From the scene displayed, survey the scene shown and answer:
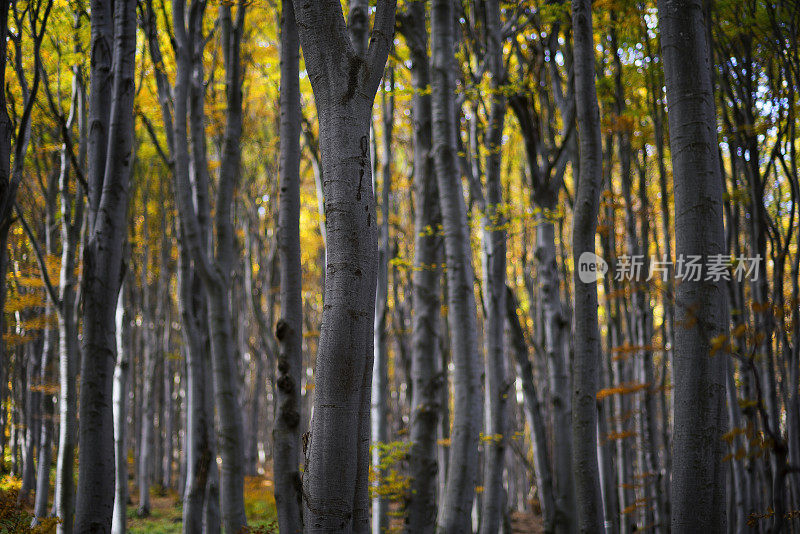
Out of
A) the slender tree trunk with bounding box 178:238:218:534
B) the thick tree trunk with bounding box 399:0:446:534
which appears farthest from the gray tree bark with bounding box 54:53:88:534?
the thick tree trunk with bounding box 399:0:446:534

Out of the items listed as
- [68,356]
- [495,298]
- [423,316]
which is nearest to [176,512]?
[68,356]

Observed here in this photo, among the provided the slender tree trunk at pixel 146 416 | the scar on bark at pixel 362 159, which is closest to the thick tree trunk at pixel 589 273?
the scar on bark at pixel 362 159

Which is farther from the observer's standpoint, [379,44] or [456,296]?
[456,296]

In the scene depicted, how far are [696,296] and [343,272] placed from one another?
1695 millimetres

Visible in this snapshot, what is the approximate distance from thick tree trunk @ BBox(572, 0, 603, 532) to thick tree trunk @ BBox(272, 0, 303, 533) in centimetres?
190

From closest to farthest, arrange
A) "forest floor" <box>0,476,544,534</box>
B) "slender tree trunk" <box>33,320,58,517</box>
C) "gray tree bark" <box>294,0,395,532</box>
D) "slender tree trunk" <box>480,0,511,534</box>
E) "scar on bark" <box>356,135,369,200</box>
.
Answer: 1. "gray tree bark" <box>294,0,395,532</box>
2. "scar on bark" <box>356,135,369,200</box>
3. "slender tree trunk" <box>480,0,511,534</box>
4. "slender tree trunk" <box>33,320,58,517</box>
5. "forest floor" <box>0,476,544,534</box>

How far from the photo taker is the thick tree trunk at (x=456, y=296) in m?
5.04

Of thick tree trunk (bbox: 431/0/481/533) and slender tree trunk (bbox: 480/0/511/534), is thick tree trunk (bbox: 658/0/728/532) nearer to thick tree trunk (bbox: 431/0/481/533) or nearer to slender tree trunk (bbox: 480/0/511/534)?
thick tree trunk (bbox: 431/0/481/533)

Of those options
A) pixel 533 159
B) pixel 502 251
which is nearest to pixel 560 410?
pixel 502 251

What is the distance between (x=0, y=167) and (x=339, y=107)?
1.84 m

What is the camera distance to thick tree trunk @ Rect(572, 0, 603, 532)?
4320mm

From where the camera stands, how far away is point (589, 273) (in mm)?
4387

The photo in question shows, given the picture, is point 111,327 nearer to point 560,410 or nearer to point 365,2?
point 365,2

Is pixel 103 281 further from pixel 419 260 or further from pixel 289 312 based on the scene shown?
pixel 419 260
